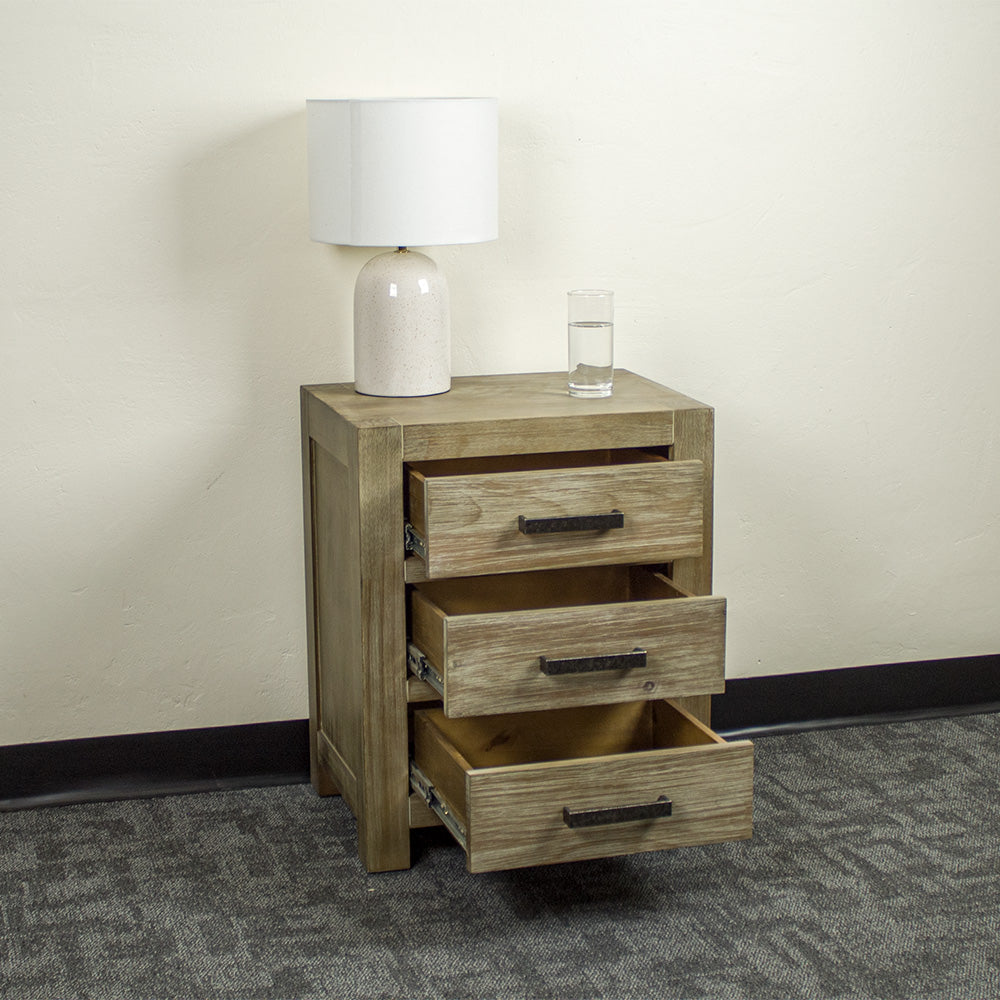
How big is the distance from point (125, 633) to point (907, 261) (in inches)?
56.5

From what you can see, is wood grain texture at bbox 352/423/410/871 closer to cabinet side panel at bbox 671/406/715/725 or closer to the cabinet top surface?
the cabinet top surface

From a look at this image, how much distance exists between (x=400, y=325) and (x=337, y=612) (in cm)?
42

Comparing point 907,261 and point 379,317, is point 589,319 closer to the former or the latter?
point 379,317

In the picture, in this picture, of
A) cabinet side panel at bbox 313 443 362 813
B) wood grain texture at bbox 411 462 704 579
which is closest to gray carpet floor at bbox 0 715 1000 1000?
cabinet side panel at bbox 313 443 362 813

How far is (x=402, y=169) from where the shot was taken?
1.71 m

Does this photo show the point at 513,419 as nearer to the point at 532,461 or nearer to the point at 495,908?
the point at 532,461

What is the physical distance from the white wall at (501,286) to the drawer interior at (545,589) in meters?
0.35

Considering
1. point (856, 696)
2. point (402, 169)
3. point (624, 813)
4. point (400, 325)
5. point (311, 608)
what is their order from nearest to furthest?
point (624, 813)
point (402, 169)
point (400, 325)
point (311, 608)
point (856, 696)

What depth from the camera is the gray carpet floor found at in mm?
1547

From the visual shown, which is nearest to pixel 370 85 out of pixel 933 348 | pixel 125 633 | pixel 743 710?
pixel 125 633

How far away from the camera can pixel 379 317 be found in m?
1.83

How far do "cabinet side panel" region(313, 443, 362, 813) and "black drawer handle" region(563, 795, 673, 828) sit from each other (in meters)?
0.36

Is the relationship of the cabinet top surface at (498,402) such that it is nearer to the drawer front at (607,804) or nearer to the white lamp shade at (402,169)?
the white lamp shade at (402,169)

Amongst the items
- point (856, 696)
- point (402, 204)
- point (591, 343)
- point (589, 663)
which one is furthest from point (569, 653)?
point (856, 696)
